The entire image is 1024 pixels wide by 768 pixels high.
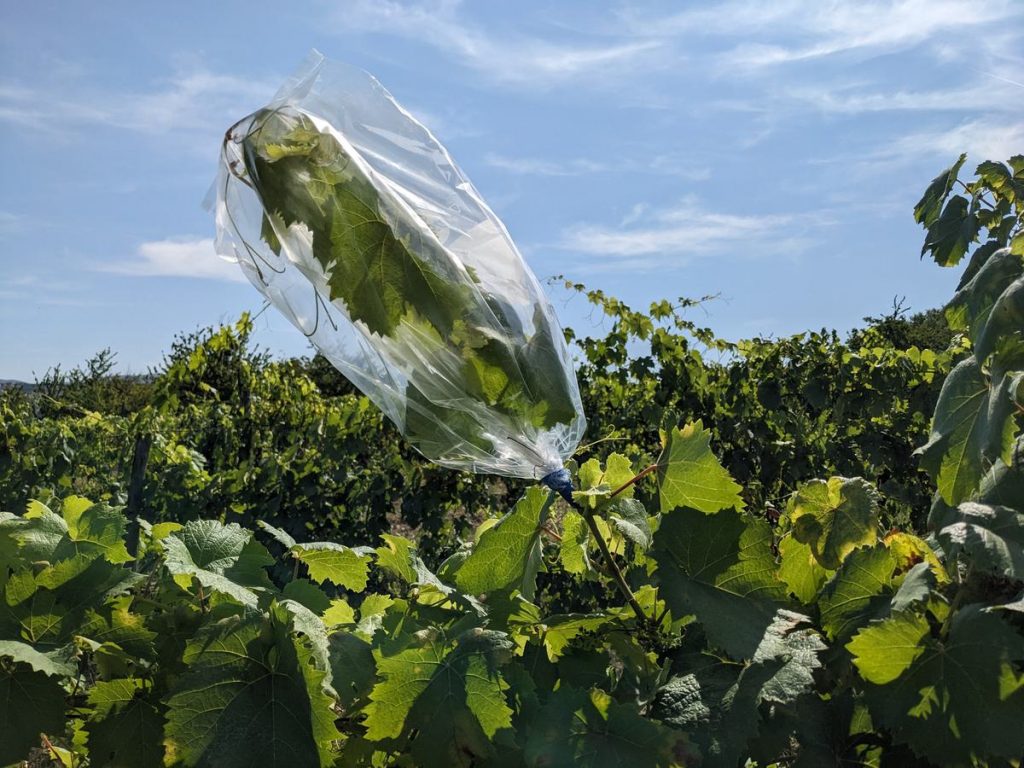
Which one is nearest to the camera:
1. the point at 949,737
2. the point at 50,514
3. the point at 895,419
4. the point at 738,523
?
the point at 949,737

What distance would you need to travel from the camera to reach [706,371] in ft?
19.2

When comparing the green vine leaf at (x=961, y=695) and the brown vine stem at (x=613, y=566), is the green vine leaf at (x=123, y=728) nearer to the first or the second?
the brown vine stem at (x=613, y=566)

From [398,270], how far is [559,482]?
0.39 metres

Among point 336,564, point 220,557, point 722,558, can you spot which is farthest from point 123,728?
point 722,558

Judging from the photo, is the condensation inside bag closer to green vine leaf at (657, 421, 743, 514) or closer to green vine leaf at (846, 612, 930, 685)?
green vine leaf at (657, 421, 743, 514)

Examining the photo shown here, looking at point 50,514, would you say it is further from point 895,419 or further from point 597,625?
point 895,419

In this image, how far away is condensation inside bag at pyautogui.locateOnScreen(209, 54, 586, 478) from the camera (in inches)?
48.5

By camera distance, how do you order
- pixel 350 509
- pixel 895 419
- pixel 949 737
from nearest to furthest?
pixel 949 737 < pixel 350 509 < pixel 895 419

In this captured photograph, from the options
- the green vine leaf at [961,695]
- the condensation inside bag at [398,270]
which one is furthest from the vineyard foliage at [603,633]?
the condensation inside bag at [398,270]

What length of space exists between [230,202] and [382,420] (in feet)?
13.6

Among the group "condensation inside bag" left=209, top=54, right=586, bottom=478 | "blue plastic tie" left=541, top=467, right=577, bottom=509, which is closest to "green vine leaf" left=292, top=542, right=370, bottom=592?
"condensation inside bag" left=209, top=54, right=586, bottom=478

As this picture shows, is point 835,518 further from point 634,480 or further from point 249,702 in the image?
point 249,702

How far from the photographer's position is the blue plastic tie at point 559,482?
132 cm

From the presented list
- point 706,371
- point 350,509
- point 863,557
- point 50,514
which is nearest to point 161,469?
point 350,509
